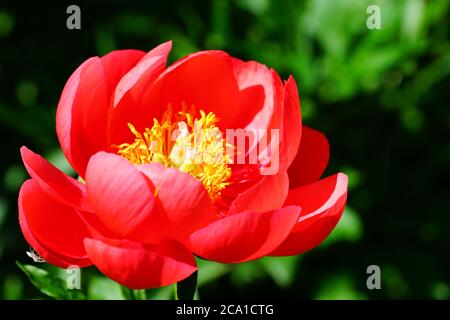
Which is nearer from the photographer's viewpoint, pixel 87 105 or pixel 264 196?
pixel 264 196

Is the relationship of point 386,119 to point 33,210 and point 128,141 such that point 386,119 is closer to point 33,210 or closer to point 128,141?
point 128,141

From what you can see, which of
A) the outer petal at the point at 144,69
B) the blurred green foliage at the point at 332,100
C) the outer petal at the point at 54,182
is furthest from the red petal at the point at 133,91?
the blurred green foliage at the point at 332,100

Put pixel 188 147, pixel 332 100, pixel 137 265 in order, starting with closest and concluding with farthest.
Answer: pixel 137 265 → pixel 188 147 → pixel 332 100

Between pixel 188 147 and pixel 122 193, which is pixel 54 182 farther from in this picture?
pixel 188 147

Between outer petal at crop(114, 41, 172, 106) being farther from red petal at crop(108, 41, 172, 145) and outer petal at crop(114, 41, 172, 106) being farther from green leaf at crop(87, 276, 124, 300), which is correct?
green leaf at crop(87, 276, 124, 300)

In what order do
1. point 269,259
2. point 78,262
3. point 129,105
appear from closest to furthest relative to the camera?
point 78,262 → point 129,105 → point 269,259

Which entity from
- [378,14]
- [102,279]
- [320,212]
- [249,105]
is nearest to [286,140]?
[320,212]

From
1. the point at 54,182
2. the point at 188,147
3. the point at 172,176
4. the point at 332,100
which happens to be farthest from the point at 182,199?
the point at 332,100
